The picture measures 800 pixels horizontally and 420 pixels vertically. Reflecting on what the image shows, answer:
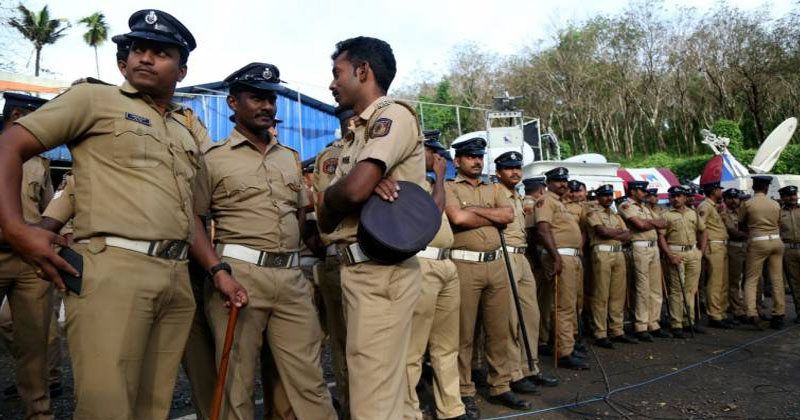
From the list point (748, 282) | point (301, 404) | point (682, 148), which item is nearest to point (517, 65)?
point (682, 148)

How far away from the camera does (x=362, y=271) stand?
2391 millimetres

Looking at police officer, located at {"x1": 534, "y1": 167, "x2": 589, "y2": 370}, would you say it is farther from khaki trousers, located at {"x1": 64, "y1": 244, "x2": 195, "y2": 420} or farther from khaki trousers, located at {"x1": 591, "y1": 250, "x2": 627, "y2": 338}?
khaki trousers, located at {"x1": 64, "y1": 244, "x2": 195, "y2": 420}

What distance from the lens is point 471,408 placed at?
171 inches

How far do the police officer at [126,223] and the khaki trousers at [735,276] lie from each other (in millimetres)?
9073

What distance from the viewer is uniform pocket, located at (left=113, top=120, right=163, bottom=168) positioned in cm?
223

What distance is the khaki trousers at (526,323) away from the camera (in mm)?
4988

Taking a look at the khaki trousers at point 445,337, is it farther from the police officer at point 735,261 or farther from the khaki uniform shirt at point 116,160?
the police officer at point 735,261

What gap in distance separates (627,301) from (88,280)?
24.6 feet

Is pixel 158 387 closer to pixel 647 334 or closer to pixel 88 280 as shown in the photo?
pixel 88 280

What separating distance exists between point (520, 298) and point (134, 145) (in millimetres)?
4069

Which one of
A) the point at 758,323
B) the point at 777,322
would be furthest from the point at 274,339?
the point at 777,322

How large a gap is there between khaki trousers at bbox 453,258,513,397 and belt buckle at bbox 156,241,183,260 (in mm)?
2582

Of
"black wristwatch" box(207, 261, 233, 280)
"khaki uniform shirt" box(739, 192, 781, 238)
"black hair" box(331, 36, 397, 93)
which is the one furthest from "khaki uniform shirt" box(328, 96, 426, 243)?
"khaki uniform shirt" box(739, 192, 781, 238)

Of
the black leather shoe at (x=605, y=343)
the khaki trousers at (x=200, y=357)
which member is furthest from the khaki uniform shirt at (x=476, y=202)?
the black leather shoe at (x=605, y=343)
